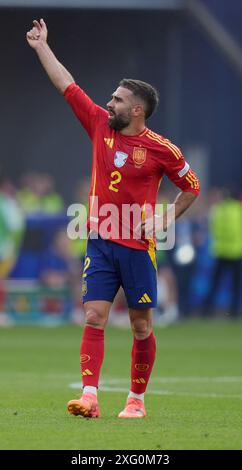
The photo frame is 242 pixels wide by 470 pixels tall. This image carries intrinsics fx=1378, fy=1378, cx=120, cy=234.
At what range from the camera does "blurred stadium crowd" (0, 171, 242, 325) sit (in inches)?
869

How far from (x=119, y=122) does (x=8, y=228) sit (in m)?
12.7

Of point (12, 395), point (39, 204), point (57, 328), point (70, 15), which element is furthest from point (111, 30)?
point (12, 395)

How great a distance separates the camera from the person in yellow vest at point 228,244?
78.3ft

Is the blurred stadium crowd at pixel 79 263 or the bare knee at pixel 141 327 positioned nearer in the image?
the bare knee at pixel 141 327

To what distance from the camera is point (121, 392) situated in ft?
38.6

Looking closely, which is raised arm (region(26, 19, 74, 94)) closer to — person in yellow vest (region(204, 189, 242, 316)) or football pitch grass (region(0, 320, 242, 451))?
football pitch grass (region(0, 320, 242, 451))

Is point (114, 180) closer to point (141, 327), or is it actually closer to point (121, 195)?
point (121, 195)

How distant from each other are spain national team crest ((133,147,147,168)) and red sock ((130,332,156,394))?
48.0 inches

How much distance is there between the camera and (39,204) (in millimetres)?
25469

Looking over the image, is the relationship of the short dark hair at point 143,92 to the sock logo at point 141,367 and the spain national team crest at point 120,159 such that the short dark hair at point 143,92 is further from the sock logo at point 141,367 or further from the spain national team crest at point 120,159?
the sock logo at point 141,367

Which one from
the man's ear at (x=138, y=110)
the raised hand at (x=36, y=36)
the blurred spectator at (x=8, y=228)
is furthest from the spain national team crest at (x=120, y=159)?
the blurred spectator at (x=8, y=228)

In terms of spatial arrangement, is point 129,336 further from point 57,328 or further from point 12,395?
point 12,395
